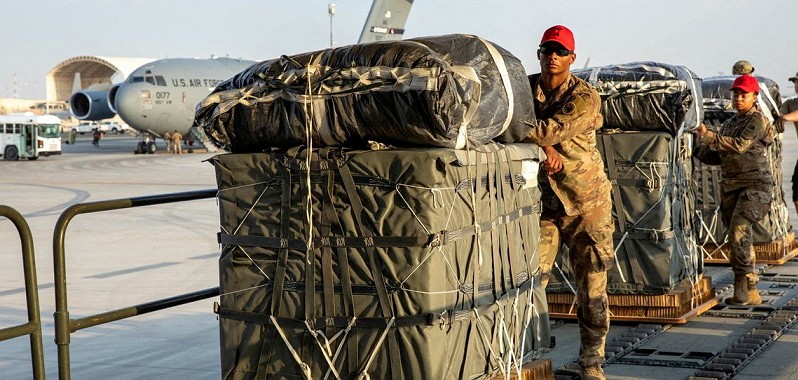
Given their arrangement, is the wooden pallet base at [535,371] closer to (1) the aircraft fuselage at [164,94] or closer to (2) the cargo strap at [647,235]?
(2) the cargo strap at [647,235]

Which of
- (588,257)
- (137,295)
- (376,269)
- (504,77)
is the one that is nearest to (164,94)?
(137,295)

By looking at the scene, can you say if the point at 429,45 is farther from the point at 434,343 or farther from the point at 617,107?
the point at 617,107

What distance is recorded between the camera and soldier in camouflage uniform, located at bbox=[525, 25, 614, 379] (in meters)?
6.09

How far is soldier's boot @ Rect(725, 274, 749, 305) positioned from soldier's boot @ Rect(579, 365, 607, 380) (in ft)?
10.9

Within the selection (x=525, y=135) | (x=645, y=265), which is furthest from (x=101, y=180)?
(x=525, y=135)

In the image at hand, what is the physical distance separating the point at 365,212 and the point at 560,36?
7.25 feet

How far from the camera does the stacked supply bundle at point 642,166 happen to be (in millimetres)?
8109

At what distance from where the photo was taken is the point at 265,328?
464cm

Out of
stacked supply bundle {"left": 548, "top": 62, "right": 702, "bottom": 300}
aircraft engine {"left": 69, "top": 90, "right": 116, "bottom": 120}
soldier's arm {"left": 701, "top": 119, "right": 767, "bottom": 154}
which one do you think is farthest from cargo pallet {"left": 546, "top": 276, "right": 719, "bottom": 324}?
aircraft engine {"left": 69, "top": 90, "right": 116, "bottom": 120}

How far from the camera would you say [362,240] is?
4359 millimetres

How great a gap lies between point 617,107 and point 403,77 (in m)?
4.19

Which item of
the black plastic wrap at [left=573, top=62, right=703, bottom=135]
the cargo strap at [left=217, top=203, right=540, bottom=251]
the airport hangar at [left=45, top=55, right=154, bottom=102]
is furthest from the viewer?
the airport hangar at [left=45, top=55, right=154, bottom=102]

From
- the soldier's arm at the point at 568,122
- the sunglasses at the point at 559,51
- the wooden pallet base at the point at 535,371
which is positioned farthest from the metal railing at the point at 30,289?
the sunglasses at the point at 559,51

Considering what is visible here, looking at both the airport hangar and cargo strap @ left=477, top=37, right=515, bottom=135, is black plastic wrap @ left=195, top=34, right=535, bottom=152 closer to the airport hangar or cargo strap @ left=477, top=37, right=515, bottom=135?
cargo strap @ left=477, top=37, right=515, bottom=135
